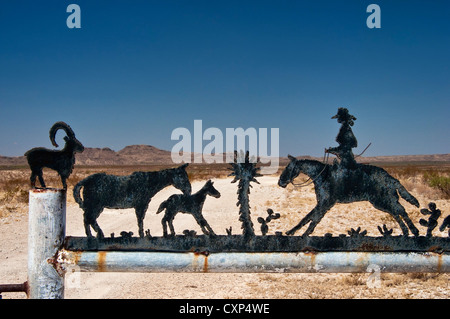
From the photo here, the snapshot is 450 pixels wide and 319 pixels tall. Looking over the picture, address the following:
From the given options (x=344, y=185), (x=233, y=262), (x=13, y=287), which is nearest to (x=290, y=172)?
(x=344, y=185)

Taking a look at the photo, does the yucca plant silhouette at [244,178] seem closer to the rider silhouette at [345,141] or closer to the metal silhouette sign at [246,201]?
the metal silhouette sign at [246,201]

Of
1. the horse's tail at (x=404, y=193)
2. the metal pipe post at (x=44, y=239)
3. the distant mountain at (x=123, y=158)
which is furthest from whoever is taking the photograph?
the distant mountain at (x=123, y=158)

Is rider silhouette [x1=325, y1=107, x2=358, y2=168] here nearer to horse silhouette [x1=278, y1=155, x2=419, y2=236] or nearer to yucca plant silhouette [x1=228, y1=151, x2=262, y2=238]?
horse silhouette [x1=278, y1=155, x2=419, y2=236]

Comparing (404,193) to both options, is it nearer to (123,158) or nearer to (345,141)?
(345,141)

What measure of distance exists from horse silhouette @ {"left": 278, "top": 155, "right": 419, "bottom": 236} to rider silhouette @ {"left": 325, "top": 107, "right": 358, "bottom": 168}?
0.26 feet

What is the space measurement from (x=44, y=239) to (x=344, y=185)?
2736mm

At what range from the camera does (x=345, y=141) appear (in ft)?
12.9

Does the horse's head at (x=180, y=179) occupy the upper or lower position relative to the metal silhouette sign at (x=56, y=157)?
lower

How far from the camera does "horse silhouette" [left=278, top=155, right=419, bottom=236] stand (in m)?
3.87

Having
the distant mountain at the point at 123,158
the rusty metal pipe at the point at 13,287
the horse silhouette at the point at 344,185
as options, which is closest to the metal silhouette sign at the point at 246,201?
the horse silhouette at the point at 344,185

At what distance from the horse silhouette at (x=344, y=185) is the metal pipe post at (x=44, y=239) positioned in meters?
2.05

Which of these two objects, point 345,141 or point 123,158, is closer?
point 345,141

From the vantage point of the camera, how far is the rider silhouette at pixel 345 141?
3914 mm
